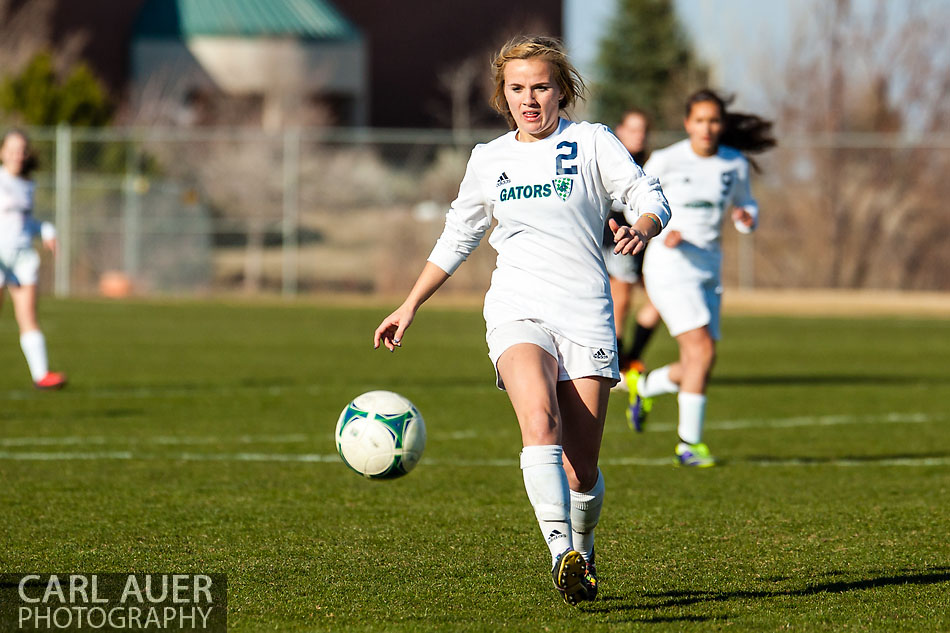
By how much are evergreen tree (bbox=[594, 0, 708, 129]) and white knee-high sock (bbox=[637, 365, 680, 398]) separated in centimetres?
3316

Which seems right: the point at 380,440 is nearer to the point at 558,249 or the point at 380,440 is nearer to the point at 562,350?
the point at 562,350

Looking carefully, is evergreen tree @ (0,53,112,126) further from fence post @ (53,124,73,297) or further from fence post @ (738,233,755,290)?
fence post @ (738,233,755,290)

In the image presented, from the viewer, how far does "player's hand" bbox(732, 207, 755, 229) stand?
8.66 meters

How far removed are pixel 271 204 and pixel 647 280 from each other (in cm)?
2218

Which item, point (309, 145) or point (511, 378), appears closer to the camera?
point (511, 378)

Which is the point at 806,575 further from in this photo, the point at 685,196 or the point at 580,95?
the point at 685,196

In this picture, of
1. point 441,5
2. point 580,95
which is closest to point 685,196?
point 580,95

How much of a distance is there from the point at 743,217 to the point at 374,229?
65.1 ft

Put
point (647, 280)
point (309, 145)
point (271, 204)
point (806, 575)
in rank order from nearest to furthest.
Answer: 1. point (806, 575)
2. point (647, 280)
3. point (271, 204)
4. point (309, 145)

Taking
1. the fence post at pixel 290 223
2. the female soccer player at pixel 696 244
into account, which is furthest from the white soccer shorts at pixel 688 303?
the fence post at pixel 290 223

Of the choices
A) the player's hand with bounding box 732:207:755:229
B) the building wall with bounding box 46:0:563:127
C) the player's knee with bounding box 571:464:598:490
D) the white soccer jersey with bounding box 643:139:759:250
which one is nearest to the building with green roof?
the building wall with bounding box 46:0:563:127

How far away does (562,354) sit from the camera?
476 centimetres

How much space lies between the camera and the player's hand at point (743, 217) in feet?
28.4

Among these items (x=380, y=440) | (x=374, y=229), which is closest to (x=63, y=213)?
(x=374, y=229)
